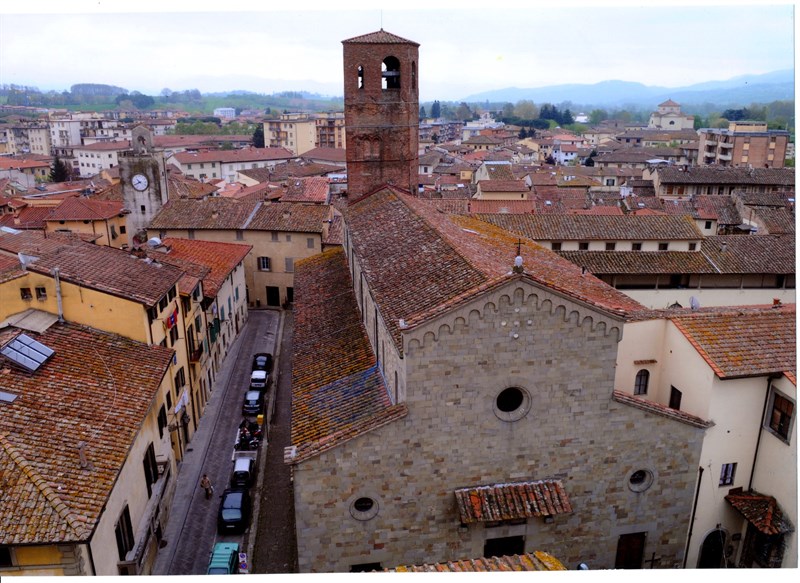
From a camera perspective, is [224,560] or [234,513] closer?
[224,560]

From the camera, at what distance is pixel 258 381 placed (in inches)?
1315

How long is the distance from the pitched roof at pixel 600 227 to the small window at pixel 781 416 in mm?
21607

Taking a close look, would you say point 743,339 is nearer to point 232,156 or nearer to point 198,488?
point 198,488

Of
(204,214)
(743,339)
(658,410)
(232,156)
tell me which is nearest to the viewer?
(658,410)

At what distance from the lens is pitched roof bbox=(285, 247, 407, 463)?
18109 millimetres

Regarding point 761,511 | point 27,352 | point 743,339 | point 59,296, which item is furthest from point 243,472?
point 743,339

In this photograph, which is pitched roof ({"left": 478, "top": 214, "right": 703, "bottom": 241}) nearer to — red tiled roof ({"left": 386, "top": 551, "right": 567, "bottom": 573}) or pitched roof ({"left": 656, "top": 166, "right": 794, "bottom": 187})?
red tiled roof ({"left": 386, "top": 551, "right": 567, "bottom": 573})

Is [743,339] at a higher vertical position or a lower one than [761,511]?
higher

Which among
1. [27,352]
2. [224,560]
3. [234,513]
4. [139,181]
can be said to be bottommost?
[234,513]

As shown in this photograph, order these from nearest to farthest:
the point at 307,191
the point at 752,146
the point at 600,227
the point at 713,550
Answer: the point at 713,550, the point at 600,227, the point at 307,191, the point at 752,146

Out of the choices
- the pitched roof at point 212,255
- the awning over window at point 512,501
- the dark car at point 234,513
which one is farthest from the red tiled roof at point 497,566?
the pitched roof at point 212,255

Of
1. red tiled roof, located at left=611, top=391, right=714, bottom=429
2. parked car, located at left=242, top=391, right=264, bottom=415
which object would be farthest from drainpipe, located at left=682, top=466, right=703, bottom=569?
parked car, located at left=242, top=391, right=264, bottom=415

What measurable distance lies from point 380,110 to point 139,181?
27830 millimetres

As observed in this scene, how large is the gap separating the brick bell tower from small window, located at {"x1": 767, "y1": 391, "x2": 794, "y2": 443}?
72.5 feet
